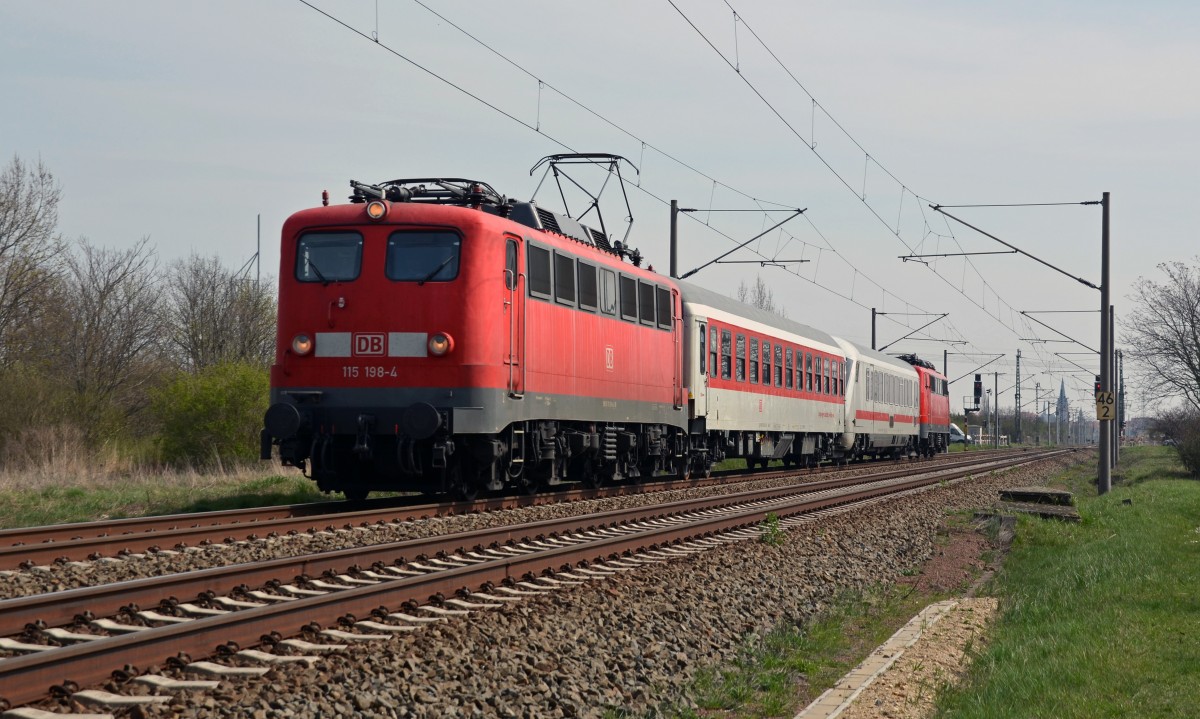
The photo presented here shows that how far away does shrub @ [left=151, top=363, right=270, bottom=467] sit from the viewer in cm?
2444

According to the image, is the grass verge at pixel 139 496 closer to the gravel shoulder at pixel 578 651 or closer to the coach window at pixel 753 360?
the gravel shoulder at pixel 578 651

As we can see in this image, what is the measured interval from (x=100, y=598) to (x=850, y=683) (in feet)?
14.6

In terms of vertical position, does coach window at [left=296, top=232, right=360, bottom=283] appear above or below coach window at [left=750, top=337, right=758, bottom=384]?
above

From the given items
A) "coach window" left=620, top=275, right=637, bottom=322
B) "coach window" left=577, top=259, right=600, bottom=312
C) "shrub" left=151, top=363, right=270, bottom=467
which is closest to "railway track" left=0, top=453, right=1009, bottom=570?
"coach window" left=577, top=259, right=600, bottom=312

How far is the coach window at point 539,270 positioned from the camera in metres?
15.4

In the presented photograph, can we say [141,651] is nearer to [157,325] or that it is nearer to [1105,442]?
[1105,442]

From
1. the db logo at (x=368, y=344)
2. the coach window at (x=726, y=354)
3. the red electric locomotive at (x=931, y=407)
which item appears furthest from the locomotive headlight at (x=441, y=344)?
the red electric locomotive at (x=931, y=407)

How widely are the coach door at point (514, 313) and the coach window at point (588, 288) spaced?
6.54 feet

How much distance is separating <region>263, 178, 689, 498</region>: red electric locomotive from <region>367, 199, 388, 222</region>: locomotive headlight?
0.05 feet

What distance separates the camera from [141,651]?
19.1 ft

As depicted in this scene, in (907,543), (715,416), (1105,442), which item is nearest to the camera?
(907,543)

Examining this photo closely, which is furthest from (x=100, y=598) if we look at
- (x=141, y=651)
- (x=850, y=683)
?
(x=850, y=683)

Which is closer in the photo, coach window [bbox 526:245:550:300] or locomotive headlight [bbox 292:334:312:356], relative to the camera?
locomotive headlight [bbox 292:334:312:356]

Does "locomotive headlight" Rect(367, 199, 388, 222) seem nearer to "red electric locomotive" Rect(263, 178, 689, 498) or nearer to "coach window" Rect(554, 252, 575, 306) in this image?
"red electric locomotive" Rect(263, 178, 689, 498)
